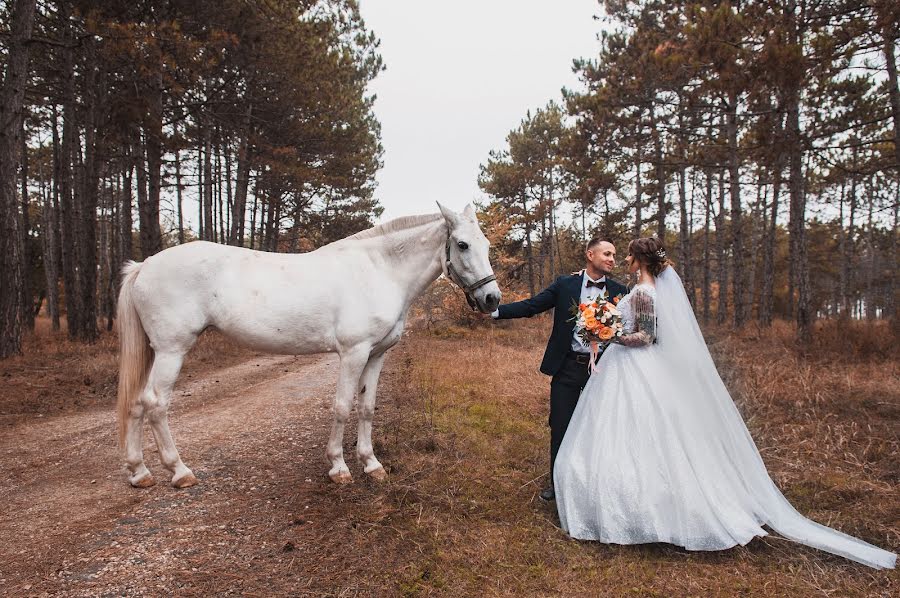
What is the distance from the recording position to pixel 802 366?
8.23 metres

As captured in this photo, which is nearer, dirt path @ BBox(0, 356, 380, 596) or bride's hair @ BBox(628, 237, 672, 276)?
dirt path @ BBox(0, 356, 380, 596)

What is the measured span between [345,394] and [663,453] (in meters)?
2.58

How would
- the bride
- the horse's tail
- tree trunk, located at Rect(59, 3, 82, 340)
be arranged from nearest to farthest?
the bride → the horse's tail → tree trunk, located at Rect(59, 3, 82, 340)

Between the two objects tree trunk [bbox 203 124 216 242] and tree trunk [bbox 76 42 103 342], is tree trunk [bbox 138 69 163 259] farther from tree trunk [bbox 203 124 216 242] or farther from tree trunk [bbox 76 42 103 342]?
tree trunk [bbox 203 124 216 242]

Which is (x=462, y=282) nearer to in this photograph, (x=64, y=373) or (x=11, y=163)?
(x=64, y=373)

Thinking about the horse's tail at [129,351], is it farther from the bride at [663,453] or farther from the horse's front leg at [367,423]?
the bride at [663,453]

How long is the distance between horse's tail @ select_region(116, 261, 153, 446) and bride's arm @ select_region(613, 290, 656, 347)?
4.09m

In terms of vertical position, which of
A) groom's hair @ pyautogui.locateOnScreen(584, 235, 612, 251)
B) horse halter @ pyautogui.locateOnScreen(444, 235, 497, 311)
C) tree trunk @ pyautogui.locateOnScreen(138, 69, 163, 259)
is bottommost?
horse halter @ pyautogui.locateOnScreen(444, 235, 497, 311)

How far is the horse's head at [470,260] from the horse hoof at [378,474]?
1.75 meters

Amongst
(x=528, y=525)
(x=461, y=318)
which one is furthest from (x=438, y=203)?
(x=461, y=318)

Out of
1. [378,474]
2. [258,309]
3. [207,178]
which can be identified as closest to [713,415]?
[378,474]

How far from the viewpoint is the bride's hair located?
12.2ft

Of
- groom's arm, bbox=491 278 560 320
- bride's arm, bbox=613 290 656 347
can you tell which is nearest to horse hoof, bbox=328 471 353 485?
groom's arm, bbox=491 278 560 320

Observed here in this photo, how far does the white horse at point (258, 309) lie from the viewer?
158 inches
